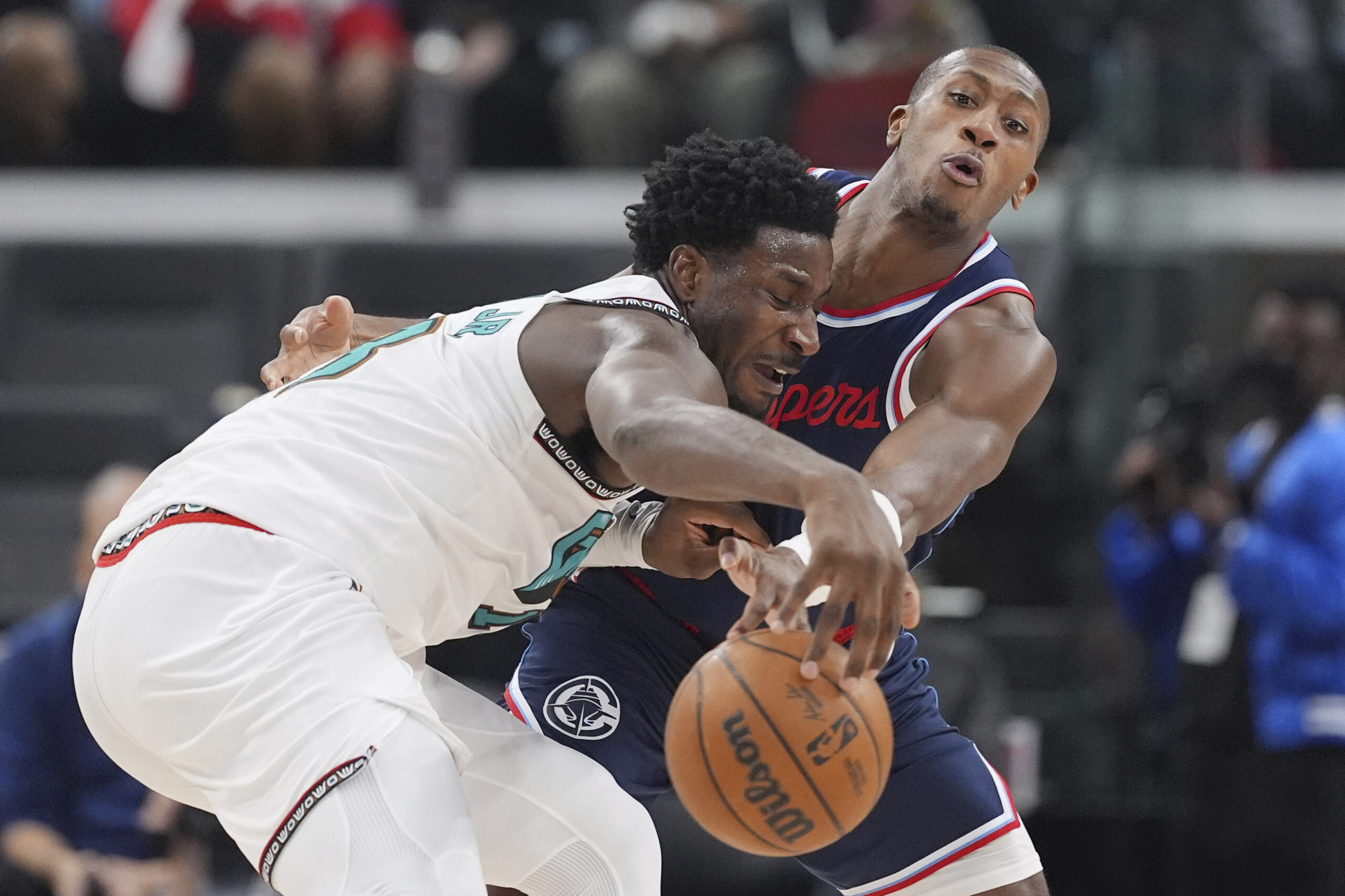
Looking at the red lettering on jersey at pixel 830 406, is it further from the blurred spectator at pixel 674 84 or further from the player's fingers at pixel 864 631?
the blurred spectator at pixel 674 84

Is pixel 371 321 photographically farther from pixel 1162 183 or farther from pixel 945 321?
pixel 1162 183

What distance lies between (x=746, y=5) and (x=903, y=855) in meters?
7.29

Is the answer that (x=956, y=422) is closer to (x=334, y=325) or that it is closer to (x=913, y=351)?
(x=913, y=351)

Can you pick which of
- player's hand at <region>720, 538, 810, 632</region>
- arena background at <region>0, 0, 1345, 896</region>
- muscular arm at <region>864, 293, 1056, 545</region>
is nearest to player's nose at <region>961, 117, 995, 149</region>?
muscular arm at <region>864, 293, 1056, 545</region>

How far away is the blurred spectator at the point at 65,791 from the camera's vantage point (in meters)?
6.31

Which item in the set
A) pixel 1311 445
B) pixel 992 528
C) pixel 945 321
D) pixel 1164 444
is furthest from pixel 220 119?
pixel 945 321

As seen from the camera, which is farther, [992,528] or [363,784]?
[992,528]

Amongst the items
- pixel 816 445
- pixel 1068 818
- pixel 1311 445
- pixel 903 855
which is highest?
pixel 816 445

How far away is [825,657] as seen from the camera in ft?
9.95

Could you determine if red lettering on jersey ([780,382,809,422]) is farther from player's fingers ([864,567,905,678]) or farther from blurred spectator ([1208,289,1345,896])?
blurred spectator ([1208,289,1345,896])

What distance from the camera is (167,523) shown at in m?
3.20

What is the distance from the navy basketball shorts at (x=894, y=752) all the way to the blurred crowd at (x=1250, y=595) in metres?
2.83

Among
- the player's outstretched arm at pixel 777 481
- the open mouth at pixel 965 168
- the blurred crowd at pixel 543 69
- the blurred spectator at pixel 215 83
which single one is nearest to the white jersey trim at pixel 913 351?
the open mouth at pixel 965 168

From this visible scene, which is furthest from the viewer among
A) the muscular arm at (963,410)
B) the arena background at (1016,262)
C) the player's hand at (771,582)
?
the arena background at (1016,262)
